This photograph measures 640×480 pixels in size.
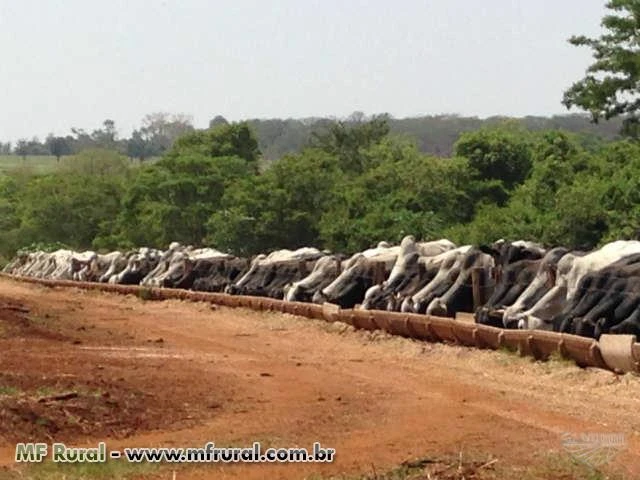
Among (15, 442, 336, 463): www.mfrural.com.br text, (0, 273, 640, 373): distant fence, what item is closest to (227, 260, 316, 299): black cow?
(0, 273, 640, 373): distant fence

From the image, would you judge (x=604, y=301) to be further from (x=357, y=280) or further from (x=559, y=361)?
(x=357, y=280)

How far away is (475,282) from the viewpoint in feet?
52.3

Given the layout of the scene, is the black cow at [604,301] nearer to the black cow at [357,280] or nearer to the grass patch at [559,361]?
the grass patch at [559,361]

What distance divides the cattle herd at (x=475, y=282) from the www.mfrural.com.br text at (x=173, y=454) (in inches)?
213

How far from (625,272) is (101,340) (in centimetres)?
677

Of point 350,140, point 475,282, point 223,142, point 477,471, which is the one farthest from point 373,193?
point 477,471

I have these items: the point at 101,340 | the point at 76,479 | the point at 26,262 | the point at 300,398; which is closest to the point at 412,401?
the point at 300,398

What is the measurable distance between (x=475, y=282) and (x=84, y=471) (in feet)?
30.9

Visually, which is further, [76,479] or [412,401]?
[412,401]

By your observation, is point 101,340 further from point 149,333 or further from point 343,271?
point 343,271

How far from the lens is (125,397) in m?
9.53

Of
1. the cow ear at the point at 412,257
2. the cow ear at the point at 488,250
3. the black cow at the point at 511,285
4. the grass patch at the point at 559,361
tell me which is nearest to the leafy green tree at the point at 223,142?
the cow ear at the point at 412,257

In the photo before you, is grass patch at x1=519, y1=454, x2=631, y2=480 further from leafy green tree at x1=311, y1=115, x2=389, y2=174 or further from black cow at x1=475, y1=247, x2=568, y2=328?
leafy green tree at x1=311, y1=115, x2=389, y2=174

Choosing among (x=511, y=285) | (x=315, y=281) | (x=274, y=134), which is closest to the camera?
(x=511, y=285)
